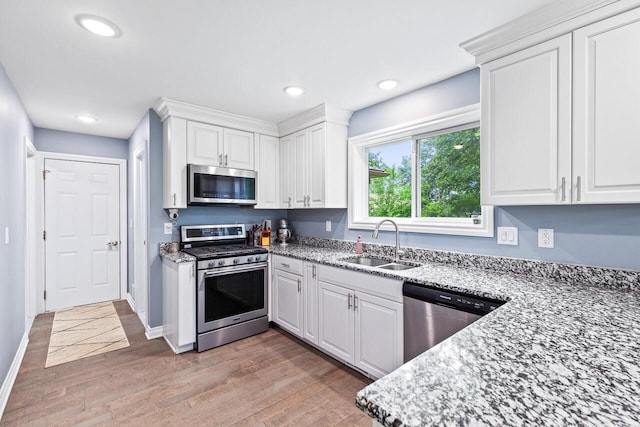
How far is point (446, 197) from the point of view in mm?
2668

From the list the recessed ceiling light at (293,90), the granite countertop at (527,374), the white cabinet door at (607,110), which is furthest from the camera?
the recessed ceiling light at (293,90)

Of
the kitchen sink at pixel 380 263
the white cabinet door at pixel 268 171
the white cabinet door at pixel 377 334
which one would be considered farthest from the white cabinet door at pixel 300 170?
the white cabinet door at pixel 377 334

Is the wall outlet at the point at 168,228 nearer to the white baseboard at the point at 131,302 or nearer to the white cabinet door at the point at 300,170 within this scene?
the white cabinet door at the point at 300,170

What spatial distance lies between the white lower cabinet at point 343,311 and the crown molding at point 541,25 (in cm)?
157

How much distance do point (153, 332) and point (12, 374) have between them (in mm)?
1056

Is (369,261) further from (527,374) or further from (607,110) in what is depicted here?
(527,374)

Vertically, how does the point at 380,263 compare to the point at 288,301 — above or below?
above

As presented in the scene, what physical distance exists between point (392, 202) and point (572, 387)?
2454 mm

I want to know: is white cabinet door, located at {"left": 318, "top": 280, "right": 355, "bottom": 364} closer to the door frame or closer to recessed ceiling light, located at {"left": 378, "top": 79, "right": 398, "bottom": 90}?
recessed ceiling light, located at {"left": 378, "top": 79, "right": 398, "bottom": 90}

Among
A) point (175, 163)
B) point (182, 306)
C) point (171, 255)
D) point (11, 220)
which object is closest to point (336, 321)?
point (182, 306)

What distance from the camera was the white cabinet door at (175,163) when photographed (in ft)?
10.1

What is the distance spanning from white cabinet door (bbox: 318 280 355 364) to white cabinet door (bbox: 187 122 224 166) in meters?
1.75

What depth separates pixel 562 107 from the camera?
1633mm

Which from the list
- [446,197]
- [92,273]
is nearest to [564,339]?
[446,197]
